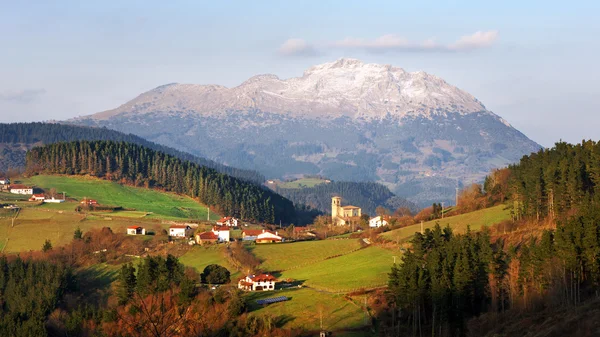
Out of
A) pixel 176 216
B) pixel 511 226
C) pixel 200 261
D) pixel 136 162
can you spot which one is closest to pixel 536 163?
pixel 511 226

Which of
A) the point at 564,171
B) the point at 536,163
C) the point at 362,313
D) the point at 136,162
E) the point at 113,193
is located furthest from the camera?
the point at 136,162

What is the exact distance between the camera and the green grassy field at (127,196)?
13362 centimetres

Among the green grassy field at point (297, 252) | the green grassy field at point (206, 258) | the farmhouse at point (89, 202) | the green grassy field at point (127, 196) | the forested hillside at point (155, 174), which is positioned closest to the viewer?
the green grassy field at point (206, 258)

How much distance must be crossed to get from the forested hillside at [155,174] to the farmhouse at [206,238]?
3971 centimetres

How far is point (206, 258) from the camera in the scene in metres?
93.1

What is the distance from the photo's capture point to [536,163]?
8762 cm

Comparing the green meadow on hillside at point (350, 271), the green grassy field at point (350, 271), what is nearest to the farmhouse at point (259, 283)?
the green meadow on hillside at point (350, 271)

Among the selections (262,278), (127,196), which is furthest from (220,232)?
(127,196)

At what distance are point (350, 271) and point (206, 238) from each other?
95.1 ft

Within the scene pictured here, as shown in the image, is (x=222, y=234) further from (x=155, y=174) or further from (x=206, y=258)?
(x=155, y=174)

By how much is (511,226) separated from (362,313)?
2365 cm

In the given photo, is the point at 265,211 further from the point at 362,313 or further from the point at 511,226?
the point at 362,313

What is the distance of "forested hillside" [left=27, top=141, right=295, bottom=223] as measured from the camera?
151m

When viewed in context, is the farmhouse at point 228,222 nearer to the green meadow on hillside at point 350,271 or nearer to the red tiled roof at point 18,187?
the red tiled roof at point 18,187
